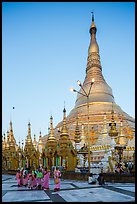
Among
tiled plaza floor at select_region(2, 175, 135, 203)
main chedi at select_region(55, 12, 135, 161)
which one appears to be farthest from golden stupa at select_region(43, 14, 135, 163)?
tiled plaza floor at select_region(2, 175, 135, 203)

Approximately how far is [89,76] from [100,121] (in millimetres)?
8927

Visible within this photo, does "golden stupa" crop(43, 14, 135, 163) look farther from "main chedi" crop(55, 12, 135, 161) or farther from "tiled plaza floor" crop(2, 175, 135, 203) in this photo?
"tiled plaza floor" crop(2, 175, 135, 203)

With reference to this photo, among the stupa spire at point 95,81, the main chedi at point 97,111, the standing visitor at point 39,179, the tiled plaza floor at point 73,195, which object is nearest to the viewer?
the tiled plaza floor at point 73,195

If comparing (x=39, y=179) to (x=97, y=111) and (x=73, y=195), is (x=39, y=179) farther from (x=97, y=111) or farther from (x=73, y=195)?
(x=97, y=111)

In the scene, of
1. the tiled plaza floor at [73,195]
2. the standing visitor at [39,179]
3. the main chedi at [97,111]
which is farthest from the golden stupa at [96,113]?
the tiled plaza floor at [73,195]

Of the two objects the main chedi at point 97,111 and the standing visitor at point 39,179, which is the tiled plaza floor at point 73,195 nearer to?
the standing visitor at point 39,179

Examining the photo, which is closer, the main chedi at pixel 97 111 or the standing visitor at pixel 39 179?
the standing visitor at pixel 39 179

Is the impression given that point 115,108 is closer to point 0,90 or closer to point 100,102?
point 100,102

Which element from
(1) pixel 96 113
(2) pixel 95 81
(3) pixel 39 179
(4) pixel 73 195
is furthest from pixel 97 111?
(4) pixel 73 195

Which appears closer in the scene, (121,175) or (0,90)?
(0,90)

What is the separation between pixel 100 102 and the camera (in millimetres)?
40250

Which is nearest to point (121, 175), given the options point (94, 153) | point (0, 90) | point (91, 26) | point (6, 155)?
point (0, 90)

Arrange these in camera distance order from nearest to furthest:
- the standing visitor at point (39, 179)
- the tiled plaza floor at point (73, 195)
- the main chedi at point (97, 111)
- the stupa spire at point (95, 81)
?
1. the tiled plaza floor at point (73, 195)
2. the standing visitor at point (39, 179)
3. the main chedi at point (97, 111)
4. the stupa spire at point (95, 81)

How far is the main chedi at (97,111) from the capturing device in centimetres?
3341
